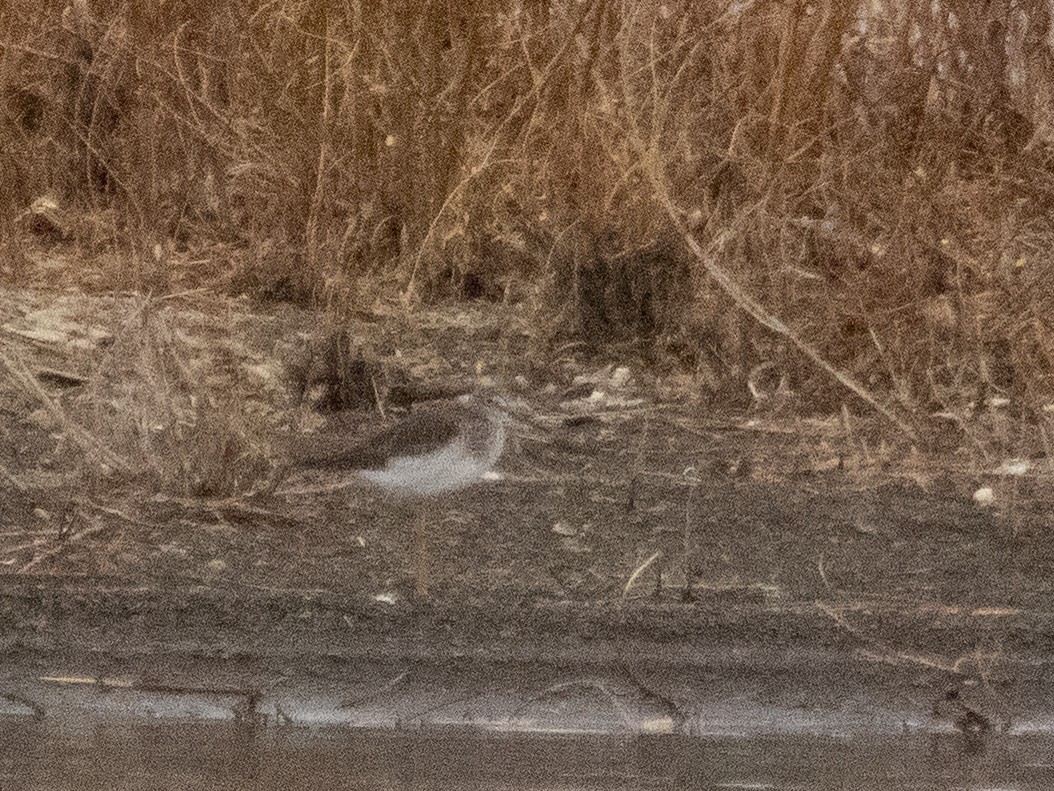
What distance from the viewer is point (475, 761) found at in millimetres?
3225

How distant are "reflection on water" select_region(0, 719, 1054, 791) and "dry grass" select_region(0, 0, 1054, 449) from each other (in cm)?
150

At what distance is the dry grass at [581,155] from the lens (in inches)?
163

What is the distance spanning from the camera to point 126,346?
13.1ft

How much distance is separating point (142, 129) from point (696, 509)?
2531 mm

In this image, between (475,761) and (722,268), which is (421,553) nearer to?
(475,761)

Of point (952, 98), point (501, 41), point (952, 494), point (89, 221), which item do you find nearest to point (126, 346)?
point (89, 221)

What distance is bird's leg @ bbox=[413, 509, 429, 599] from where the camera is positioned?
3541mm

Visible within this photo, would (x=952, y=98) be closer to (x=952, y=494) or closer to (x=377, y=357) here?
(x=952, y=494)

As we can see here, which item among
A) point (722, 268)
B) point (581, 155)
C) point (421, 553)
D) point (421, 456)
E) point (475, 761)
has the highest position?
point (581, 155)

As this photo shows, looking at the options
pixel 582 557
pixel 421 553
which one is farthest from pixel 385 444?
pixel 582 557

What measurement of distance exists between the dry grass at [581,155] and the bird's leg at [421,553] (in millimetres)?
898

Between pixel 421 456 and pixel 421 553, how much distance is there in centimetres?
37

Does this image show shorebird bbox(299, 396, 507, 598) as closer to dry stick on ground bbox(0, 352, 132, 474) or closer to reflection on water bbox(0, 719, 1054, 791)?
dry stick on ground bbox(0, 352, 132, 474)

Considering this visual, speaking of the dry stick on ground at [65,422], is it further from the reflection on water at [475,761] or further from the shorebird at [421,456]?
the reflection on water at [475,761]
